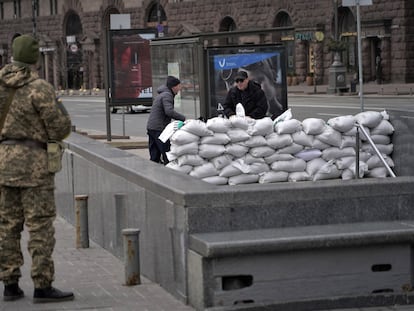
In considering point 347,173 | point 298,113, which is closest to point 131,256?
point 347,173

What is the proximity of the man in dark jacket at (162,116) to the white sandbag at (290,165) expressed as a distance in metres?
4.73

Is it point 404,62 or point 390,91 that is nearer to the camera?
point 390,91

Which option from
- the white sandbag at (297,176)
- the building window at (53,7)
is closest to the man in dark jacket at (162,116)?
the white sandbag at (297,176)

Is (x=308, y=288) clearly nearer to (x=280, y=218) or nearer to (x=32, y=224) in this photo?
(x=280, y=218)

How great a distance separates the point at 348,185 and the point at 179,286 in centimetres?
142

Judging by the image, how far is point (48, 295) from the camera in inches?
334

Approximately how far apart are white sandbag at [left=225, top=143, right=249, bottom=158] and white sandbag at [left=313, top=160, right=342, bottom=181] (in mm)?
784

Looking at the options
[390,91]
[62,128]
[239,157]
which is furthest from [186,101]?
[390,91]

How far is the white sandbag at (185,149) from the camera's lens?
11.5m

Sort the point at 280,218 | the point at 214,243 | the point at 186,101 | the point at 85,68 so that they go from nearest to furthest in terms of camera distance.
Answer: the point at 214,243 → the point at 280,218 → the point at 186,101 → the point at 85,68

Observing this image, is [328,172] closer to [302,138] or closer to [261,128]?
[302,138]

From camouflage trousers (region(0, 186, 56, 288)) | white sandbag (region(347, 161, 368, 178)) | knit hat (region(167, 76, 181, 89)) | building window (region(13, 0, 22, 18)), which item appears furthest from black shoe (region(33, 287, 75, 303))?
building window (region(13, 0, 22, 18))

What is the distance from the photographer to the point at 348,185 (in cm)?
840

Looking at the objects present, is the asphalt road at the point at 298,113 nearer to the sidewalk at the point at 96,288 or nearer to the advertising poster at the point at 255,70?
the advertising poster at the point at 255,70
